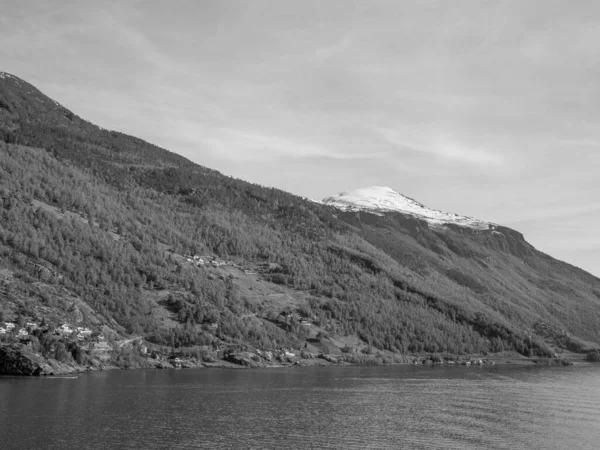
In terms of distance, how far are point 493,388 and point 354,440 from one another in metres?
82.1

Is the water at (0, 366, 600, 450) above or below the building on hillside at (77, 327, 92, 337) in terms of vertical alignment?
below

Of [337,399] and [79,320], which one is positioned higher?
[79,320]

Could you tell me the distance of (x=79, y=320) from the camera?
180 m

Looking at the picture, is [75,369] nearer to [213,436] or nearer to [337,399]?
[337,399]

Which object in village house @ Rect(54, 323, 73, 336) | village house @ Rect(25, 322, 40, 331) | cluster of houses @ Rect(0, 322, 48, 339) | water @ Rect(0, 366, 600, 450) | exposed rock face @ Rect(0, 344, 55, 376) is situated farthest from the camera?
village house @ Rect(54, 323, 73, 336)

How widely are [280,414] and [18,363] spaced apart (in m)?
66.0

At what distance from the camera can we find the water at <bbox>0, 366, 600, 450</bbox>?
88.1 metres

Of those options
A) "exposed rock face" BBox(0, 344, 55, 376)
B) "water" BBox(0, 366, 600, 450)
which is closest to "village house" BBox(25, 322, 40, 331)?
"exposed rock face" BBox(0, 344, 55, 376)

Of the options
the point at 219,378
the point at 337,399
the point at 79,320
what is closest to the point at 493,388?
the point at 337,399

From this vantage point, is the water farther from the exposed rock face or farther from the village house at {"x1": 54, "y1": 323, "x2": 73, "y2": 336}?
the village house at {"x1": 54, "y1": 323, "x2": 73, "y2": 336}

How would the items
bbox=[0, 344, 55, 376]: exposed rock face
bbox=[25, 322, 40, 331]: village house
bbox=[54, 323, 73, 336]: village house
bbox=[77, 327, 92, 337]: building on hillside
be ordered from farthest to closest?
bbox=[77, 327, 92, 337]: building on hillside → bbox=[54, 323, 73, 336]: village house → bbox=[25, 322, 40, 331]: village house → bbox=[0, 344, 55, 376]: exposed rock face

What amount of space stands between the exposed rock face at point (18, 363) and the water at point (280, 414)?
26.7 feet

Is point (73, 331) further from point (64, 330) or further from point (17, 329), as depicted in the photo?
point (17, 329)

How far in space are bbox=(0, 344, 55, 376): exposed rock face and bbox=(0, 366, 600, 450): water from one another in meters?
8.15
